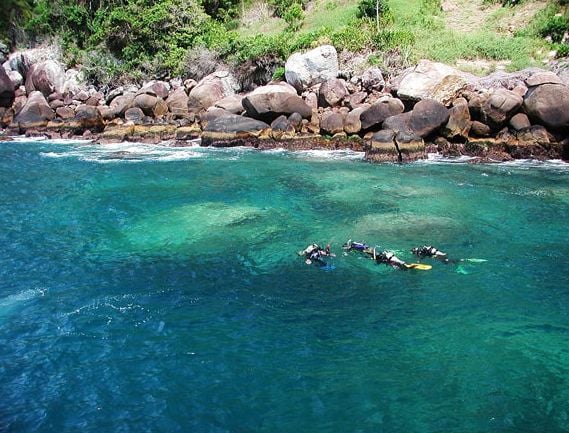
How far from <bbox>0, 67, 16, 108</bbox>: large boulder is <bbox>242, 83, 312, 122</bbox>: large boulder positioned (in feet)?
70.6

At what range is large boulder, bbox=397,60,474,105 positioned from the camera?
25609 millimetres

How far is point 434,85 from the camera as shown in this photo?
25.6 m

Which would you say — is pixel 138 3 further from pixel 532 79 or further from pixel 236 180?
pixel 532 79

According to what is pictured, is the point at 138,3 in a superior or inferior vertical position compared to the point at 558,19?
superior

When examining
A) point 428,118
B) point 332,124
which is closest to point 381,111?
point 428,118

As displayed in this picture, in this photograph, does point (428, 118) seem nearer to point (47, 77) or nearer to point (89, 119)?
point (89, 119)

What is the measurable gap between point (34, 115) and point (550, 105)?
98.5 feet

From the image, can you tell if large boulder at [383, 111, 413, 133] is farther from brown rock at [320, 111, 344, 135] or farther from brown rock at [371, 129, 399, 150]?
brown rock at [320, 111, 344, 135]

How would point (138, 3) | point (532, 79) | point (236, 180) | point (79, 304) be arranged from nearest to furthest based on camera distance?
point (79, 304) < point (236, 180) < point (532, 79) < point (138, 3)

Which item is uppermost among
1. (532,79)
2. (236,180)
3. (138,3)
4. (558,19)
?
(138,3)

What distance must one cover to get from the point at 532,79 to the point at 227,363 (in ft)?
71.5

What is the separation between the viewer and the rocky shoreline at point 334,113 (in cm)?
2297

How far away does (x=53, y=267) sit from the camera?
11.8 m

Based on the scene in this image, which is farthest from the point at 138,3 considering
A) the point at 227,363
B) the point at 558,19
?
the point at 227,363
